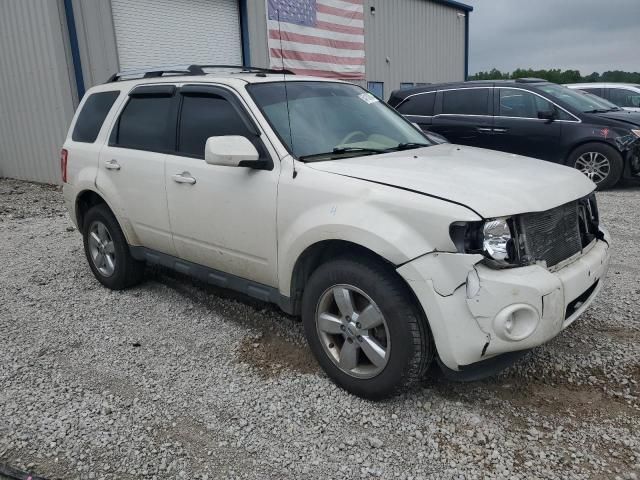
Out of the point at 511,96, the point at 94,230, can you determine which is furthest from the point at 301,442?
the point at 511,96

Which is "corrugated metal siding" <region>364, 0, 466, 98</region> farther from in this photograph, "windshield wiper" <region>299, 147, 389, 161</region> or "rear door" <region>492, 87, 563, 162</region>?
"windshield wiper" <region>299, 147, 389, 161</region>

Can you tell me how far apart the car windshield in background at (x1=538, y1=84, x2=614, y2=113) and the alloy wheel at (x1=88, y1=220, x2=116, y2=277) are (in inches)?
293

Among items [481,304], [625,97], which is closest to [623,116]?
[625,97]

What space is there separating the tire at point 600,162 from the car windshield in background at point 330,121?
5.62 metres

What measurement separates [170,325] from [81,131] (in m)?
2.16

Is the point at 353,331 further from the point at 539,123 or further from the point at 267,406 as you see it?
the point at 539,123

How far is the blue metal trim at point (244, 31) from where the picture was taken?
12.3 meters

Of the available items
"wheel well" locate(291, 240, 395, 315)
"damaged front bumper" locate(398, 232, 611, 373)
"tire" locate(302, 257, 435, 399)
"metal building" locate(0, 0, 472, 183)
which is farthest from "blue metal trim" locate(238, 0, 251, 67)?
"damaged front bumper" locate(398, 232, 611, 373)

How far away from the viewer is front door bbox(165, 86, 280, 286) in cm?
332

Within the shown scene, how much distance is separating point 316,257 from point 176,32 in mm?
9716

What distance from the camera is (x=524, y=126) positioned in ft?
29.2

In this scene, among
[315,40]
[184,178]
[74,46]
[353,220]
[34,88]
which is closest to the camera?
[353,220]

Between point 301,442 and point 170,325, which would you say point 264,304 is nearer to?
point 170,325

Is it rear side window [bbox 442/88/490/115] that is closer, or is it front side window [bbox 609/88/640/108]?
rear side window [bbox 442/88/490/115]
